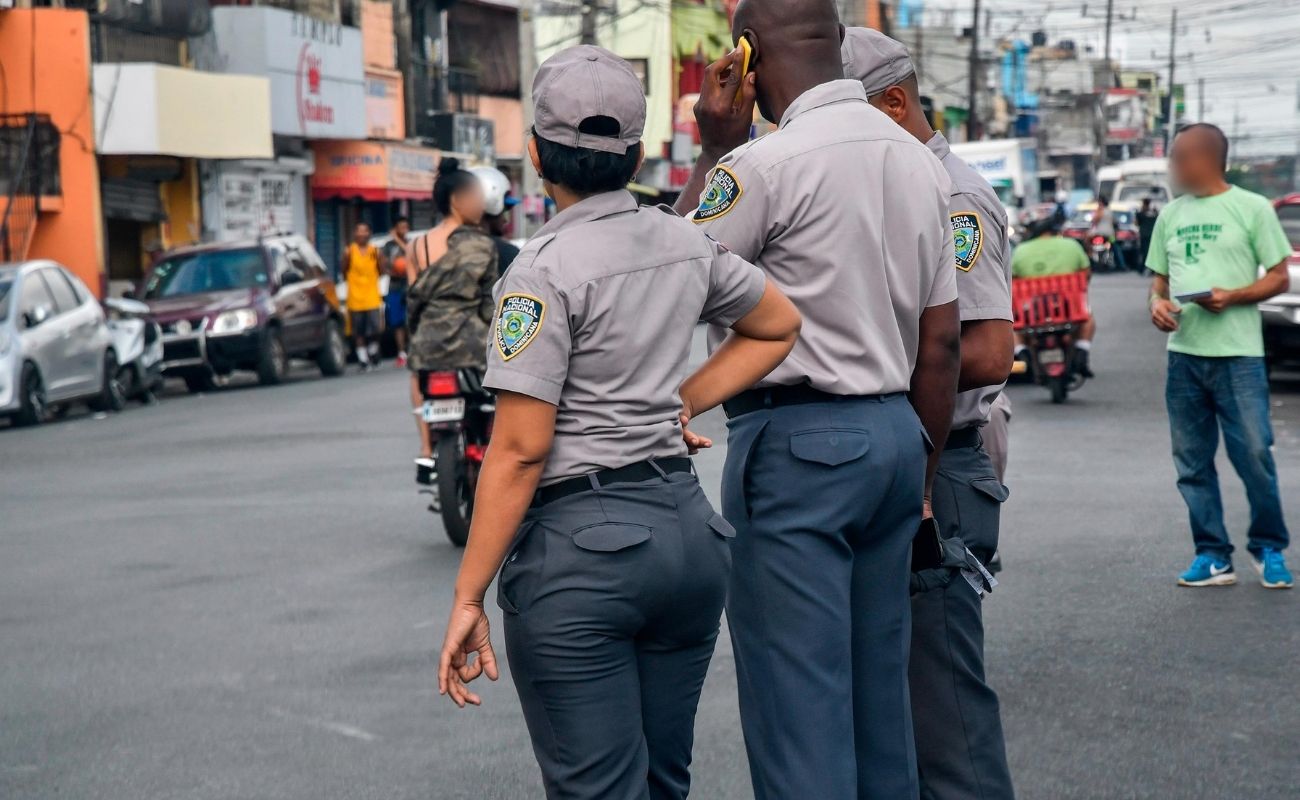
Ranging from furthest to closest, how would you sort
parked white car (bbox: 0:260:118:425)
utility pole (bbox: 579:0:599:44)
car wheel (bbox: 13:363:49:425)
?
utility pole (bbox: 579:0:599:44), car wheel (bbox: 13:363:49:425), parked white car (bbox: 0:260:118:425)

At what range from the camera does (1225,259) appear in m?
7.66

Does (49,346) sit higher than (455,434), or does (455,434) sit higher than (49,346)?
(455,434)

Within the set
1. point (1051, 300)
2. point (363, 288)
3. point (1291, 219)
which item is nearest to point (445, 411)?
point (1051, 300)

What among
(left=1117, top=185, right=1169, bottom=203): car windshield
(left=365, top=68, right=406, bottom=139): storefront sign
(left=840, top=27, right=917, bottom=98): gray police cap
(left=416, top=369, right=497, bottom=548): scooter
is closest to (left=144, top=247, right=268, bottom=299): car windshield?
(left=365, top=68, right=406, bottom=139): storefront sign

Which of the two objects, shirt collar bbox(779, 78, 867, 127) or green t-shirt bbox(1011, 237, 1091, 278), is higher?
shirt collar bbox(779, 78, 867, 127)

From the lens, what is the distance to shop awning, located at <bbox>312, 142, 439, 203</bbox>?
36.1 meters

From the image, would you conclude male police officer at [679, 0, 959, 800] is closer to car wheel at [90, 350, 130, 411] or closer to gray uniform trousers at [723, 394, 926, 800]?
gray uniform trousers at [723, 394, 926, 800]

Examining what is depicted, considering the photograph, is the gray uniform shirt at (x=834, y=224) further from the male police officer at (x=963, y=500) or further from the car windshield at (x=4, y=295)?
the car windshield at (x=4, y=295)

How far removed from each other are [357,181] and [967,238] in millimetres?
32707

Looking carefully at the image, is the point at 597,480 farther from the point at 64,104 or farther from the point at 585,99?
the point at 64,104

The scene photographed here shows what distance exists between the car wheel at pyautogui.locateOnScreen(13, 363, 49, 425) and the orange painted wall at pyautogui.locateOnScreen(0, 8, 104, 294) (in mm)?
9661

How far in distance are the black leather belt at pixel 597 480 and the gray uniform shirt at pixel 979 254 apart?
1105mm

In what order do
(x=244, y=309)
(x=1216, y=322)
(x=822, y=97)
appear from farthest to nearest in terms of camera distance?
(x=244, y=309) → (x=1216, y=322) → (x=822, y=97)

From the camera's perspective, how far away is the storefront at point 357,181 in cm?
3616
